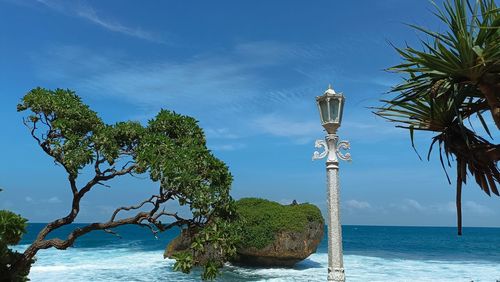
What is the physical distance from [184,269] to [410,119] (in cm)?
524

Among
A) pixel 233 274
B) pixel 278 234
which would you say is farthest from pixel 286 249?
pixel 233 274

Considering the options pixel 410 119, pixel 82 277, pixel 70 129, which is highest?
pixel 70 129

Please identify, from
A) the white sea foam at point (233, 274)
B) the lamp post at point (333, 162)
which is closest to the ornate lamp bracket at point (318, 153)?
the lamp post at point (333, 162)

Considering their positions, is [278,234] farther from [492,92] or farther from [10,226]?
[492,92]

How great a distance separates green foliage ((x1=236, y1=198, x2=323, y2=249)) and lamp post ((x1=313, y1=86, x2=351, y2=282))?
681 inches

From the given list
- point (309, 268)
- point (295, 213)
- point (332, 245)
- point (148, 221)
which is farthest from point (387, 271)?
point (332, 245)

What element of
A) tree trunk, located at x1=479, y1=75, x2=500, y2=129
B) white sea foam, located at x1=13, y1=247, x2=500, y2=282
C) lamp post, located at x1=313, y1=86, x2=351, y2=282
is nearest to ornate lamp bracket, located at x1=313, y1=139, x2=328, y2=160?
lamp post, located at x1=313, y1=86, x2=351, y2=282

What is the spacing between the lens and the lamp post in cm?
688

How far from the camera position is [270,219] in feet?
83.7

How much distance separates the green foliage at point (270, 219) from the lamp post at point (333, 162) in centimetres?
1729

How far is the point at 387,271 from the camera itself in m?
30.2

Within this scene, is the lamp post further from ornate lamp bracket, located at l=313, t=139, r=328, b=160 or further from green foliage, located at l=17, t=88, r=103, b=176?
green foliage, located at l=17, t=88, r=103, b=176

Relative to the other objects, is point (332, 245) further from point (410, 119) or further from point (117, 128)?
point (117, 128)

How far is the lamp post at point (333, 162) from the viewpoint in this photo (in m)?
6.88
